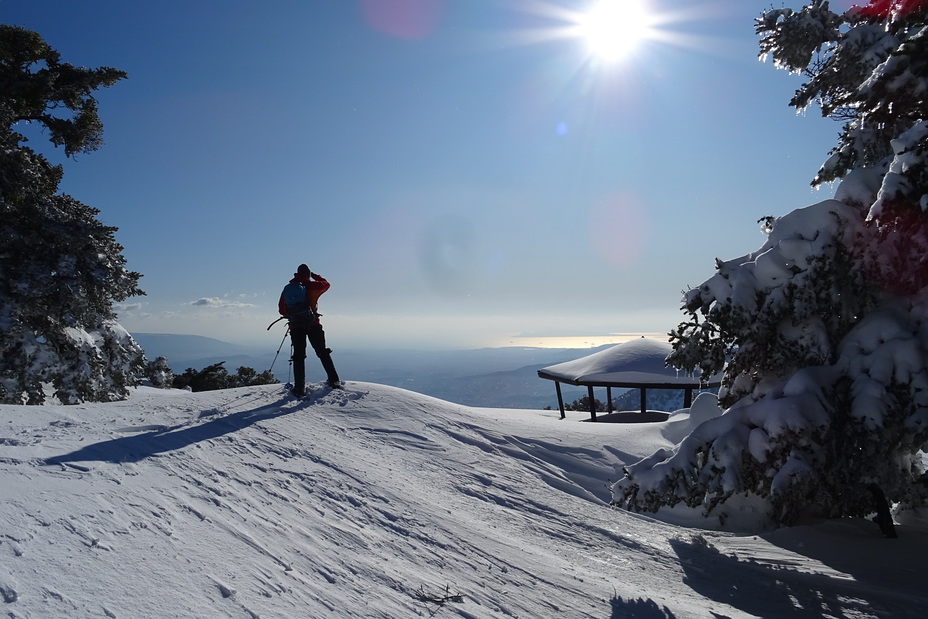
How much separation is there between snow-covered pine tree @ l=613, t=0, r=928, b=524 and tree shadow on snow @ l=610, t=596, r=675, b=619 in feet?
4.41

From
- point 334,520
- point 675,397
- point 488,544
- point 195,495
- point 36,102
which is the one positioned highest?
point 36,102

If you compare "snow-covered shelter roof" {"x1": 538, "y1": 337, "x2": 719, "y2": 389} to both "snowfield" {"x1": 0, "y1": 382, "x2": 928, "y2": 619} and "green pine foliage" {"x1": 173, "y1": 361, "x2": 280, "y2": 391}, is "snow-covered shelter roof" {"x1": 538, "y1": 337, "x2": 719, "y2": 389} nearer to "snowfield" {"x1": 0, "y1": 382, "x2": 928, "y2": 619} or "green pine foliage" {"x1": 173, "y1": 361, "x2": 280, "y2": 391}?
"snowfield" {"x1": 0, "y1": 382, "x2": 928, "y2": 619}

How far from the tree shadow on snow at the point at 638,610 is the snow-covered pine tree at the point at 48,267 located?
1284 cm

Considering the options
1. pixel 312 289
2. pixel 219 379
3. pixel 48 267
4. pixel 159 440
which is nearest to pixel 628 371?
pixel 312 289

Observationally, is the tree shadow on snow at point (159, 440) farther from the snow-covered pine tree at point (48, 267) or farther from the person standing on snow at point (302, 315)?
the snow-covered pine tree at point (48, 267)

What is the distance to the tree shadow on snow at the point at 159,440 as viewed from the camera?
4629 millimetres

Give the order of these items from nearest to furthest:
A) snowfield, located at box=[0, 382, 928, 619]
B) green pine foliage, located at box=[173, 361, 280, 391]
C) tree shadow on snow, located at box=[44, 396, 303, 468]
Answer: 1. snowfield, located at box=[0, 382, 928, 619]
2. tree shadow on snow, located at box=[44, 396, 303, 468]
3. green pine foliage, located at box=[173, 361, 280, 391]

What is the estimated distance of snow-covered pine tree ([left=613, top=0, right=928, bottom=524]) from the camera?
13.8 feet

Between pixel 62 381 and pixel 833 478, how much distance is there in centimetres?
1483

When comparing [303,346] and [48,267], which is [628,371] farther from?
[48,267]

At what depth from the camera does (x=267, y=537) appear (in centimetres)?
375

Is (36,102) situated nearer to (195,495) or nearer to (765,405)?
(195,495)

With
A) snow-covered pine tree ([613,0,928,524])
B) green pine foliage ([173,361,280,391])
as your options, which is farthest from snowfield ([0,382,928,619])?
green pine foliage ([173,361,280,391])

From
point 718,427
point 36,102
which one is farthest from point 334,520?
point 36,102
